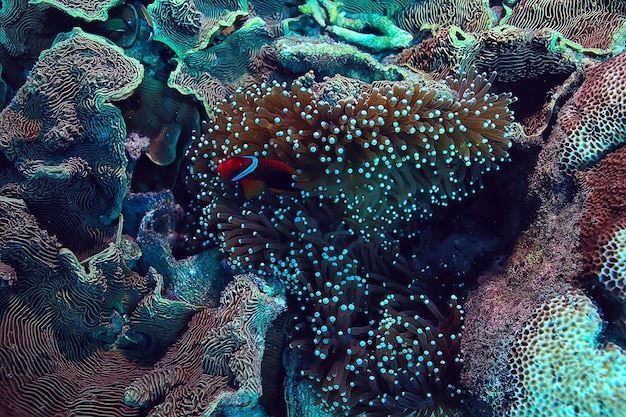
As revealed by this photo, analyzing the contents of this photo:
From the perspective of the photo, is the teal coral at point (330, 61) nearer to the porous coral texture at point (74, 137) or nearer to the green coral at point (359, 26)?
the green coral at point (359, 26)

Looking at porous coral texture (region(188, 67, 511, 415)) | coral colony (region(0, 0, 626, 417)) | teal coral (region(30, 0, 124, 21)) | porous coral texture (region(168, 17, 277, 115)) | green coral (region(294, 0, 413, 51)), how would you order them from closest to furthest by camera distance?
1. coral colony (region(0, 0, 626, 417))
2. porous coral texture (region(188, 67, 511, 415))
3. teal coral (region(30, 0, 124, 21))
4. porous coral texture (region(168, 17, 277, 115))
5. green coral (region(294, 0, 413, 51))

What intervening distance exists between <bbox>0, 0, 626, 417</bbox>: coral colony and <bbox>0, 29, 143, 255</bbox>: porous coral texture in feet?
0.05

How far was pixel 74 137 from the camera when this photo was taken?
2918 mm

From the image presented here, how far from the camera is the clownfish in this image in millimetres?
2582

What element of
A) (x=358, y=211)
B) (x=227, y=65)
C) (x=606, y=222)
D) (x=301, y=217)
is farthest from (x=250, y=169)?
(x=606, y=222)

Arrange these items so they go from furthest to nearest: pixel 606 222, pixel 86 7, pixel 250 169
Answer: pixel 86 7
pixel 250 169
pixel 606 222

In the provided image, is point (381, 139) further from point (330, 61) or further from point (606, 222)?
point (606, 222)

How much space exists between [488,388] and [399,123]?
→ 150cm

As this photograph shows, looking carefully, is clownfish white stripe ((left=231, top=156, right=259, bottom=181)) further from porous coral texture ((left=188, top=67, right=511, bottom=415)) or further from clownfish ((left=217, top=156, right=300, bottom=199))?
porous coral texture ((left=188, top=67, right=511, bottom=415))

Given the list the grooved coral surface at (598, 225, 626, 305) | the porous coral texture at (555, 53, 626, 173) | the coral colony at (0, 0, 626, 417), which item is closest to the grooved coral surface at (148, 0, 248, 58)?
the coral colony at (0, 0, 626, 417)

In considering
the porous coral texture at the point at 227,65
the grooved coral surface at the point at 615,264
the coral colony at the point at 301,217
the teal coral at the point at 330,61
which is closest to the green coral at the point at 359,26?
the coral colony at the point at 301,217

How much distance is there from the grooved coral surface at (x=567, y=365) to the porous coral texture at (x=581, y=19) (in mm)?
1906

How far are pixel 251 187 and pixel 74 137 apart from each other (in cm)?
125

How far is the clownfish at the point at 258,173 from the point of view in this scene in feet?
8.47
